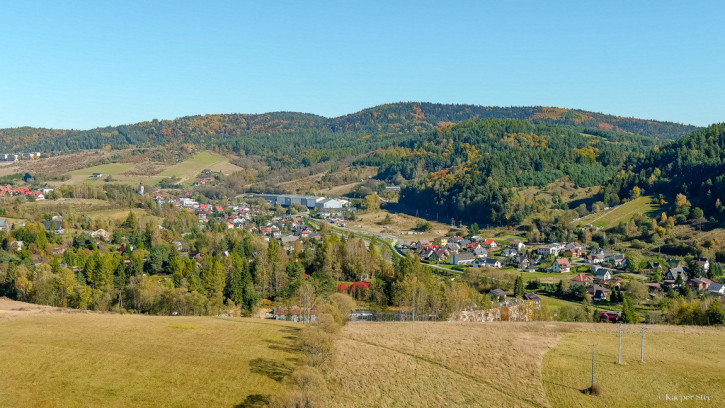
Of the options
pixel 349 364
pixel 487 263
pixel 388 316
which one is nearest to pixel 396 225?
pixel 487 263

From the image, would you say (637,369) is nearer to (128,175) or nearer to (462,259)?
(462,259)

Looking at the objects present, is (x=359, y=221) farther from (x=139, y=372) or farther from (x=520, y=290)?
(x=139, y=372)

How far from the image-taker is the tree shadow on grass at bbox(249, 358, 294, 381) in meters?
28.0

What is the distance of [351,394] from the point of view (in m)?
26.4

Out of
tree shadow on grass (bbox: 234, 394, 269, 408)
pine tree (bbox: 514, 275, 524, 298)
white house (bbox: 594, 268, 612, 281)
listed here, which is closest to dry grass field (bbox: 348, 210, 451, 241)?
white house (bbox: 594, 268, 612, 281)

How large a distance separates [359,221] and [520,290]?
67406 millimetres

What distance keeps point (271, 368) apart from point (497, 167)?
389ft

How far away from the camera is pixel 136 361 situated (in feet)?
95.2

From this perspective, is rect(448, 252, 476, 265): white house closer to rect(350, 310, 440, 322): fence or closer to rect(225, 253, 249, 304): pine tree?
rect(350, 310, 440, 322): fence

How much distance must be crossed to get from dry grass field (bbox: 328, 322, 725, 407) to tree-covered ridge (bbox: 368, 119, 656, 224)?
74311 mm

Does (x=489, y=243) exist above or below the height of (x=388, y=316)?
above

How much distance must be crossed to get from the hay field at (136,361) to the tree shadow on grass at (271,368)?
2.0 inches

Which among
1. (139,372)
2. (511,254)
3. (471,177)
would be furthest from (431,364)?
(471,177)

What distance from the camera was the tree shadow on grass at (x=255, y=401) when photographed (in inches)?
955
